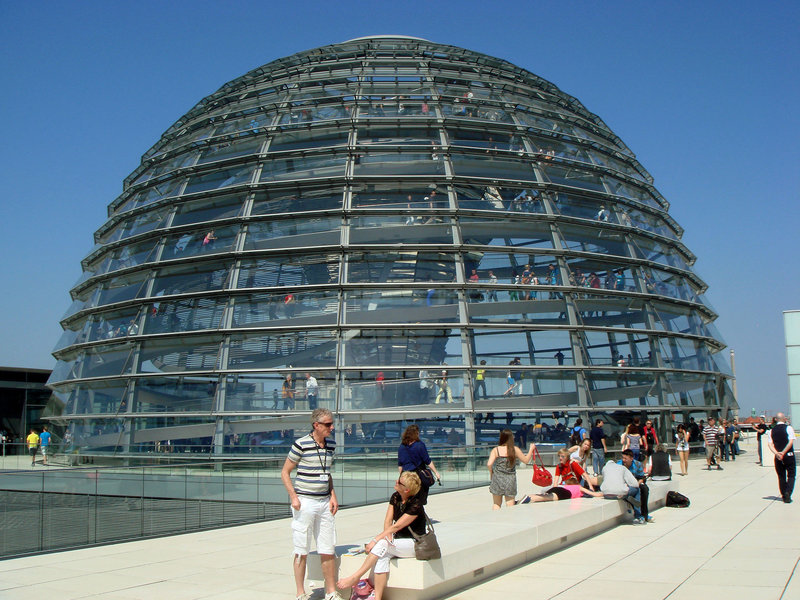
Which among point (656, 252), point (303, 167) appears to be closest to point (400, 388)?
point (303, 167)

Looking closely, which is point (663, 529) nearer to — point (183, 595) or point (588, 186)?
point (183, 595)

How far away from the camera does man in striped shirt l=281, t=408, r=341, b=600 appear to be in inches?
276

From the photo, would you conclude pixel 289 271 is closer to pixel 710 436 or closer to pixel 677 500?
pixel 677 500

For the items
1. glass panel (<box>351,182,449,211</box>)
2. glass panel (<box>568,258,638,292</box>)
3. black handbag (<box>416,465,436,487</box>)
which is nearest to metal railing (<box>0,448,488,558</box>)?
black handbag (<box>416,465,436,487</box>)

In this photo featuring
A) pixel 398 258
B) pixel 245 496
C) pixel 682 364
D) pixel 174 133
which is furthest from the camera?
pixel 174 133

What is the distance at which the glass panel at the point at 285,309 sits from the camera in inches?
833

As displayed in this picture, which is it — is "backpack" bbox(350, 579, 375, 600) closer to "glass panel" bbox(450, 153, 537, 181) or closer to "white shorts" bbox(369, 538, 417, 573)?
"white shorts" bbox(369, 538, 417, 573)

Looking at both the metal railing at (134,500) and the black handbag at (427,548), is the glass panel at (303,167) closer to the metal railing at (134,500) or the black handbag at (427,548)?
the metal railing at (134,500)

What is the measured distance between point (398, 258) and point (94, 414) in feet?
30.7

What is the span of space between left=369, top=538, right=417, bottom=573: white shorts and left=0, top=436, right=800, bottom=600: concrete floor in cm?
65

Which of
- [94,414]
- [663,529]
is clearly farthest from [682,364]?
[94,414]

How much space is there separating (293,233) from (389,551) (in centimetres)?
1649

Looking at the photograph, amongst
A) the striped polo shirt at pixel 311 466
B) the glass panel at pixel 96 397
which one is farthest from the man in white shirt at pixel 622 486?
the glass panel at pixel 96 397

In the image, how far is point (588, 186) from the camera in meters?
25.7
